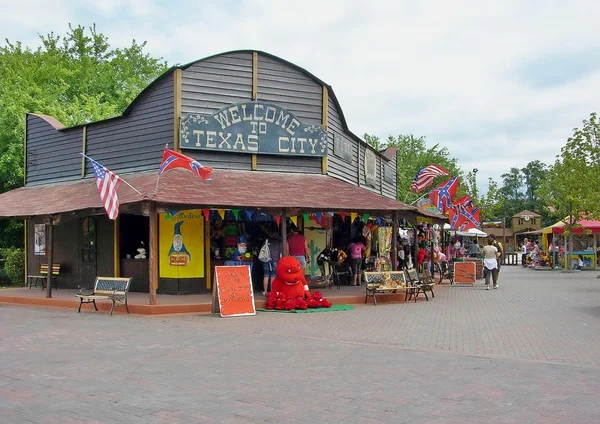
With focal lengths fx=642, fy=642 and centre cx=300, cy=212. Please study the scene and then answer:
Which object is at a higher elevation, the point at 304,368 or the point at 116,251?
the point at 116,251

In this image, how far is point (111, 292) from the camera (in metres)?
15.0

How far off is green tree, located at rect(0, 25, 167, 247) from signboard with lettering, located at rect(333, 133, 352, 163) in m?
13.8

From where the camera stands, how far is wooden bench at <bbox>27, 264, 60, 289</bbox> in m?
20.3

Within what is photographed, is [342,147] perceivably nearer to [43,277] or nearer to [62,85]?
[43,277]

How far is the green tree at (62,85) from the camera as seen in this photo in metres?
27.0

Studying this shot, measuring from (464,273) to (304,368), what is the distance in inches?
676

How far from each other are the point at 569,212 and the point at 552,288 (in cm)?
1451

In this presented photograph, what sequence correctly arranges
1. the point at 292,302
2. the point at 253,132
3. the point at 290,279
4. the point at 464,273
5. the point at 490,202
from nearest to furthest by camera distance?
the point at 292,302 < the point at 290,279 < the point at 253,132 < the point at 464,273 < the point at 490,202

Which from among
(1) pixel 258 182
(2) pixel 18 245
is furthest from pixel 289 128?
(2) pixel 18 245

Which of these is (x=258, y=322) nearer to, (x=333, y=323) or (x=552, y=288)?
(x=333, y=323)

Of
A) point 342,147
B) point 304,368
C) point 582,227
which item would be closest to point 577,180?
point 582,227

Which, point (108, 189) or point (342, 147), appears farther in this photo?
point (342, 147)

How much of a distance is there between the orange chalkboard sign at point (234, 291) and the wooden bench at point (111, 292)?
2.14 meters

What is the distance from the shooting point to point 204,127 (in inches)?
695
